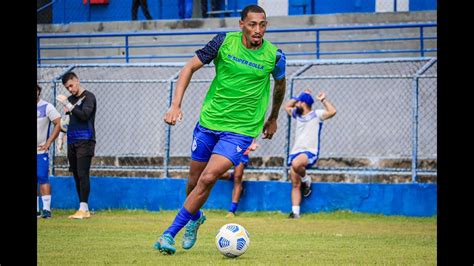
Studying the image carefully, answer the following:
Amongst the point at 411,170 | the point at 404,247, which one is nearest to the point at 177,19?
the point at 411,170

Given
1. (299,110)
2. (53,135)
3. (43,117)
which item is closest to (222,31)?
(299,110)

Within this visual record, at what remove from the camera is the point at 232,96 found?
34.9 ft

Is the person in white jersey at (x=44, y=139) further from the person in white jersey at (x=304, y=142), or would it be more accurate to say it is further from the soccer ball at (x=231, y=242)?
the soccer ball at (x=231, y=242)

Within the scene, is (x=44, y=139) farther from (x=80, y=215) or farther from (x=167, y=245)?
(x=167, y=245)

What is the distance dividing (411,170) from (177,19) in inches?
374

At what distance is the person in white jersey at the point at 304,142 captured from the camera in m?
16.7

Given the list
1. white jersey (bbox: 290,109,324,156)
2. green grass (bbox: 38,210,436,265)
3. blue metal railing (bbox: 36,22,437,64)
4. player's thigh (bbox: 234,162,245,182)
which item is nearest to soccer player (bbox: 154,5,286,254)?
green grass (bbox: 38,210,436,265)

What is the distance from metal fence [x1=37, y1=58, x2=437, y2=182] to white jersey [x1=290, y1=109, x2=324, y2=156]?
56 centimetres

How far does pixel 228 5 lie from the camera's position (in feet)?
82.4

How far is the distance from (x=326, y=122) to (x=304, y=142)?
2294 millimetres

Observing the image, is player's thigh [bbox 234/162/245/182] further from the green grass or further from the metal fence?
the metal fence

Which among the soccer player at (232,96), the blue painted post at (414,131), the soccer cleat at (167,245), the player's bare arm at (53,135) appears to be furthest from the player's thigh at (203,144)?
the blue painted post at (414,131)

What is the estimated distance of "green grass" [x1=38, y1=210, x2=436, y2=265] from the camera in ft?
33.2
